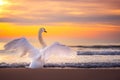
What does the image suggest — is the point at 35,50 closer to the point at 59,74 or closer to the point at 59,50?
the point at 59,50

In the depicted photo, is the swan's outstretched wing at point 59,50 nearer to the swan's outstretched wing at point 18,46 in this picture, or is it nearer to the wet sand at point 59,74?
the wet sand at point 59,74

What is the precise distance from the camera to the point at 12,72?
1382cm

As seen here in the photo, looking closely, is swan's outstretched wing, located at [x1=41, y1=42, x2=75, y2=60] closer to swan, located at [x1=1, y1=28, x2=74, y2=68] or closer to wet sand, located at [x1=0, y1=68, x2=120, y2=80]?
swan, located at [x1=1, y1=28, x2=74, y2=68]

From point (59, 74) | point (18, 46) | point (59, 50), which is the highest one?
point (18, 46)

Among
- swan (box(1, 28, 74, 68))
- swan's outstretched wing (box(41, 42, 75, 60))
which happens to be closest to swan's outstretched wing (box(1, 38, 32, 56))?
swan (box(1, 28, 74, 68))

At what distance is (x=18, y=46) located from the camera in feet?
45.8

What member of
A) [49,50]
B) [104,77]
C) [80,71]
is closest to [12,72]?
[49,50]

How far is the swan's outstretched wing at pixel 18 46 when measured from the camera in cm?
1377

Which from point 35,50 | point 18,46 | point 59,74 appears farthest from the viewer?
point 35,50

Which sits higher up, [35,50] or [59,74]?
[35,50]

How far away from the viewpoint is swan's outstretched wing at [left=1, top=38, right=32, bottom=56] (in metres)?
13.8

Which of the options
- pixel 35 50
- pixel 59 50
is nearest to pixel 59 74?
pixel 59 50

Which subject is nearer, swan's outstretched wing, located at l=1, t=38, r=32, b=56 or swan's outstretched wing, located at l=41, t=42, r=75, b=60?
swan's outstretched wing, located at l=41, t=42, r=75, b=60

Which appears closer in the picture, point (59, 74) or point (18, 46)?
point (59, 74)
